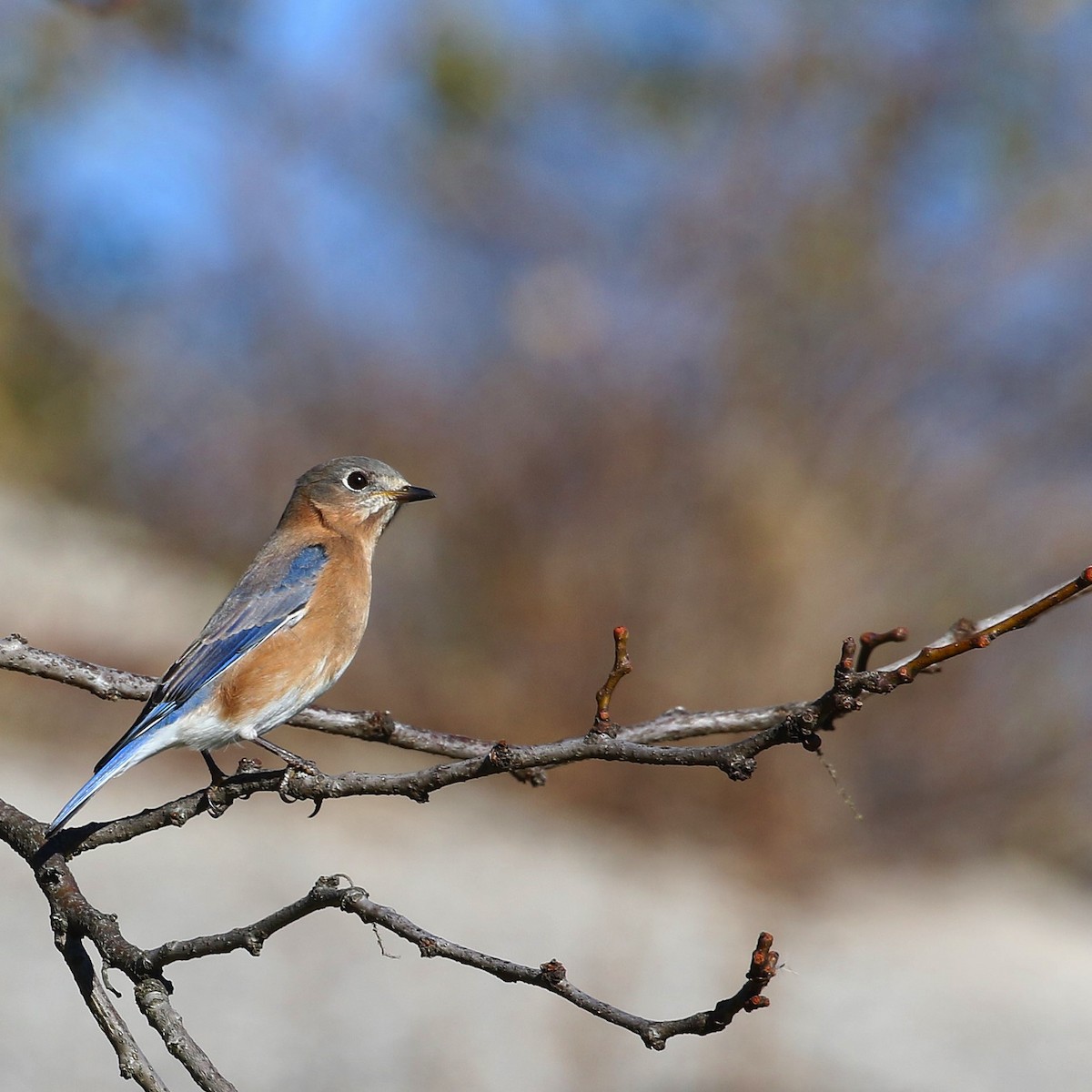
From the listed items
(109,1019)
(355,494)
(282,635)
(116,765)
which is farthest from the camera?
(355,494)

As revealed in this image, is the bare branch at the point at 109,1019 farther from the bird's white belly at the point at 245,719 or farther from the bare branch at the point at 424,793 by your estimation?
the bird's white belly at the point at 245,719

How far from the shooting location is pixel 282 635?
437cm

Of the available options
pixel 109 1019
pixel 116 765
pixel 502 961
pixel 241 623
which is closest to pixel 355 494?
pixel 241 623

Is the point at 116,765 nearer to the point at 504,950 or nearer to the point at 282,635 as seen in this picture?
the point at 282,635

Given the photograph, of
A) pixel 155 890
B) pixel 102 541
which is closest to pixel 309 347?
pixel 102 541

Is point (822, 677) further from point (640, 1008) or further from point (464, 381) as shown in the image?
point (464, 381)

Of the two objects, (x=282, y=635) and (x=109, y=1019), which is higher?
(x=282, y=635)

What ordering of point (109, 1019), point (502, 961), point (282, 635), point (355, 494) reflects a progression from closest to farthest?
1. point (502, 961)
2. point (109, 1019)
3. point (282, 635)
4. point (355, 494)

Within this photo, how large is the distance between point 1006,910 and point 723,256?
5742 millimetres

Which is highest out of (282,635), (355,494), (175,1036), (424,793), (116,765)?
(355,494)

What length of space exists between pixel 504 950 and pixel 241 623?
19.7 ft

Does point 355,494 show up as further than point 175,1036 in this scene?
Yes

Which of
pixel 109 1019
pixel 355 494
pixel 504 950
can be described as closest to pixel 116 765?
pixel 109 1019

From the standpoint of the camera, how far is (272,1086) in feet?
25.8
